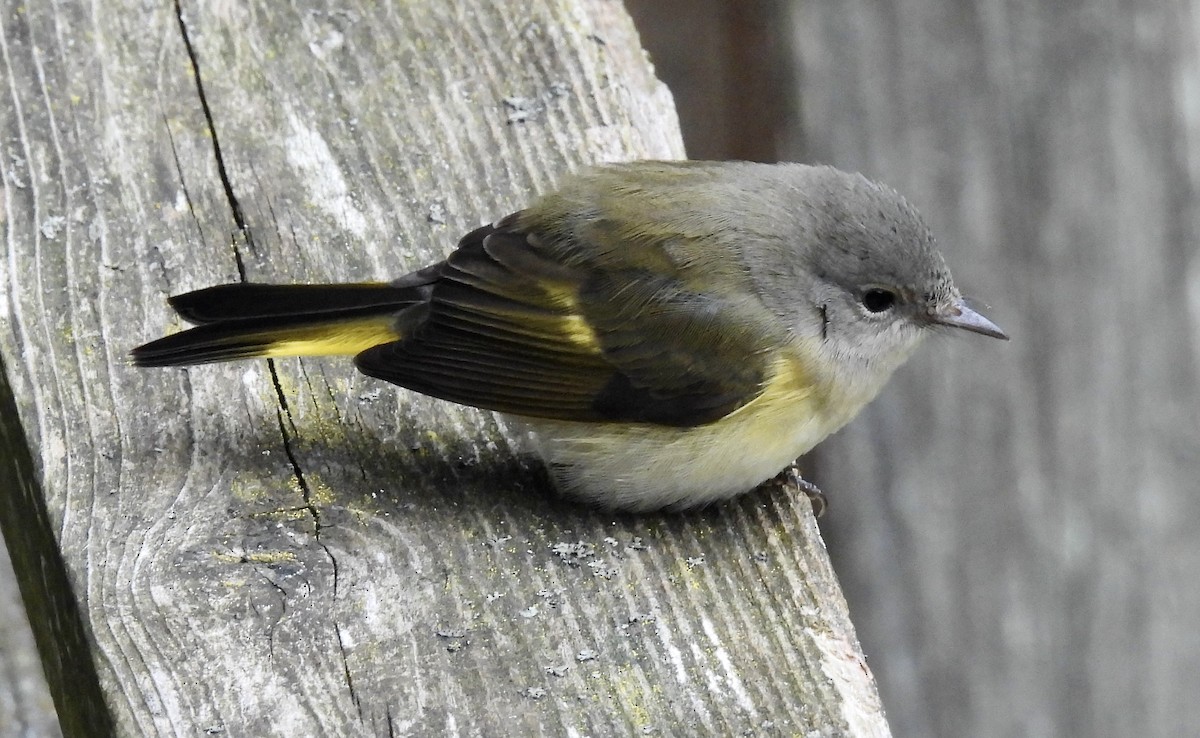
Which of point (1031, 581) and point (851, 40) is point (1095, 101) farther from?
point (1031, 581)

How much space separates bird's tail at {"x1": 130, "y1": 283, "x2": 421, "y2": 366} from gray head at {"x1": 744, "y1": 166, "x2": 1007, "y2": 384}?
2.36ft

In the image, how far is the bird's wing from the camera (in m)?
2.15

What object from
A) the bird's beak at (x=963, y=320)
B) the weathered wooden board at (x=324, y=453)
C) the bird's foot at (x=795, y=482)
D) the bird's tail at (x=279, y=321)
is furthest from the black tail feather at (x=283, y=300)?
the bird's beak at (x=963, y=320)

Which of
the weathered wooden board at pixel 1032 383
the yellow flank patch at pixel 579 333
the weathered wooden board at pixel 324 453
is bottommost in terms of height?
the weathered wooden board at pixel 1032 383

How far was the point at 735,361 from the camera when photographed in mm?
2279

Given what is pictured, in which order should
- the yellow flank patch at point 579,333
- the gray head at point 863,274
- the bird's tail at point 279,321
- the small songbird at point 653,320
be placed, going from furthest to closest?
the gray head at point 863,274, the yellow flank patch at point 579,333, the small songbird at point 653,320, the bird's tail at point 279,321

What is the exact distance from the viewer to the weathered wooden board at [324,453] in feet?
4.83

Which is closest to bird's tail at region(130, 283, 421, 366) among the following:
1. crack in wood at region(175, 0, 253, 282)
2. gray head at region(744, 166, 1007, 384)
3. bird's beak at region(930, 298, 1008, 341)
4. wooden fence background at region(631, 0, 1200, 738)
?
crack in wood at region(175, 0, 253, 282)

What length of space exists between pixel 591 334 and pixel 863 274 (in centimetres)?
52

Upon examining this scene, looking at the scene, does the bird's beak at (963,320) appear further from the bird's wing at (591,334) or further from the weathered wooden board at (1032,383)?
the weathered wooden board at (1032,383)

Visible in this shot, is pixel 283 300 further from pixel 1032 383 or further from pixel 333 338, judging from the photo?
pixel 1032 383

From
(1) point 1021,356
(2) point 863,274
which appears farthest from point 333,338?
(1) point 1021,356

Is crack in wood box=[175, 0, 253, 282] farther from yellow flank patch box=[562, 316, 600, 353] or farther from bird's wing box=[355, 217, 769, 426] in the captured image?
yellow flank patch box=[562, 316, 600, 353]

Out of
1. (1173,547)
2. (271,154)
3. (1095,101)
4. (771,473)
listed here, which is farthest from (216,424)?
(1173,547)
